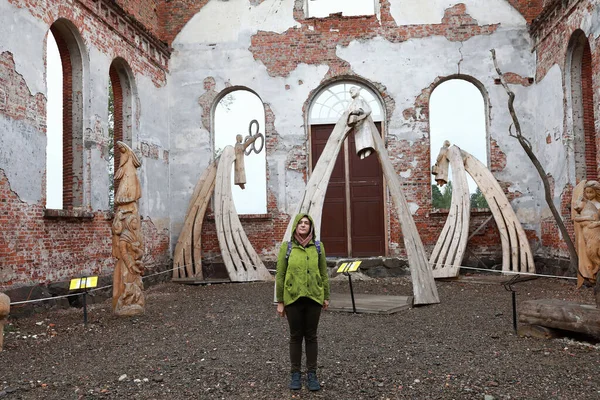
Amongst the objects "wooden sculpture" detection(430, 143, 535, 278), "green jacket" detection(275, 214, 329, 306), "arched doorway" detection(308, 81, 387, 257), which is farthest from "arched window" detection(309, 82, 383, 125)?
"green jacket" detection(275, 214, 329, 306)

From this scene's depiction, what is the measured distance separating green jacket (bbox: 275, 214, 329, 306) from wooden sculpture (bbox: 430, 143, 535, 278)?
23.5 feet

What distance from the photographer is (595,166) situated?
34.4 ft

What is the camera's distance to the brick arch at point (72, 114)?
9398 millimetres

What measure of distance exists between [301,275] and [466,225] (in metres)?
7.74

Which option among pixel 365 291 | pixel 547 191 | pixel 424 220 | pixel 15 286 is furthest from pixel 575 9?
pixel 15 286

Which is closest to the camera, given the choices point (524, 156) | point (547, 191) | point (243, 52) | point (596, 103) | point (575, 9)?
point (547, 191)

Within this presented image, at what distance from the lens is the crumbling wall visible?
7.51 m

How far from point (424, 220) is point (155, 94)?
694 cm

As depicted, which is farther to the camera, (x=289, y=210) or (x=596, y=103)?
(x=289, y=210)

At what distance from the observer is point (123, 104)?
11.4 m

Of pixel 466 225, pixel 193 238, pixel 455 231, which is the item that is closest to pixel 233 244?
pixel 193 238

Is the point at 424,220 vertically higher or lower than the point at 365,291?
higher

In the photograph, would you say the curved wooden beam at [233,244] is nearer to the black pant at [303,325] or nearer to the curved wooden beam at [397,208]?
the curved wooden beam at [397,208]

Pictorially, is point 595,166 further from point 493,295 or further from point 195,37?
point 195,37
